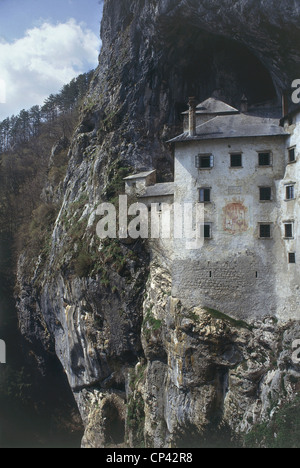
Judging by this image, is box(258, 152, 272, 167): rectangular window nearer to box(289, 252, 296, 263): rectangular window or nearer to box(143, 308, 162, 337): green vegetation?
box(289, 252, 296, 263): rectangular window

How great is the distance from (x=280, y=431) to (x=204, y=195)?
45.0ft

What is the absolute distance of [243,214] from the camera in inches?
1008

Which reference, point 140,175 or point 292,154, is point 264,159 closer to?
point 292,154

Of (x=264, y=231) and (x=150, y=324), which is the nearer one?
(x=264, y=231)

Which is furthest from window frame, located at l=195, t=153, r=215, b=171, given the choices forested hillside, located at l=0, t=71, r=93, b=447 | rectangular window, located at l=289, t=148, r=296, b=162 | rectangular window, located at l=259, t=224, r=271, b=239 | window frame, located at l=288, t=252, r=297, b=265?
forested hillside, located at l=0, t=71, r=93, b=447

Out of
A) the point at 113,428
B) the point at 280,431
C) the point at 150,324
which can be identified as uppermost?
the point at 150,324

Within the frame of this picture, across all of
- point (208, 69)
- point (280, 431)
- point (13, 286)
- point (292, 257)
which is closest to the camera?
point (280, 431)

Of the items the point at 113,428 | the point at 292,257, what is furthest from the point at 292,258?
the point at 113,428

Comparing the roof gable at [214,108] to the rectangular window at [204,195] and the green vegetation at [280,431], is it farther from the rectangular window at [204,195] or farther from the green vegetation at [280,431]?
the green vegetation at [280,431]

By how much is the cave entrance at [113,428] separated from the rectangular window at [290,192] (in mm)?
20153

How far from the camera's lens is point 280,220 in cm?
2509

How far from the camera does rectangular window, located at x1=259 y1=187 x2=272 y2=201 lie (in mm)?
25438
